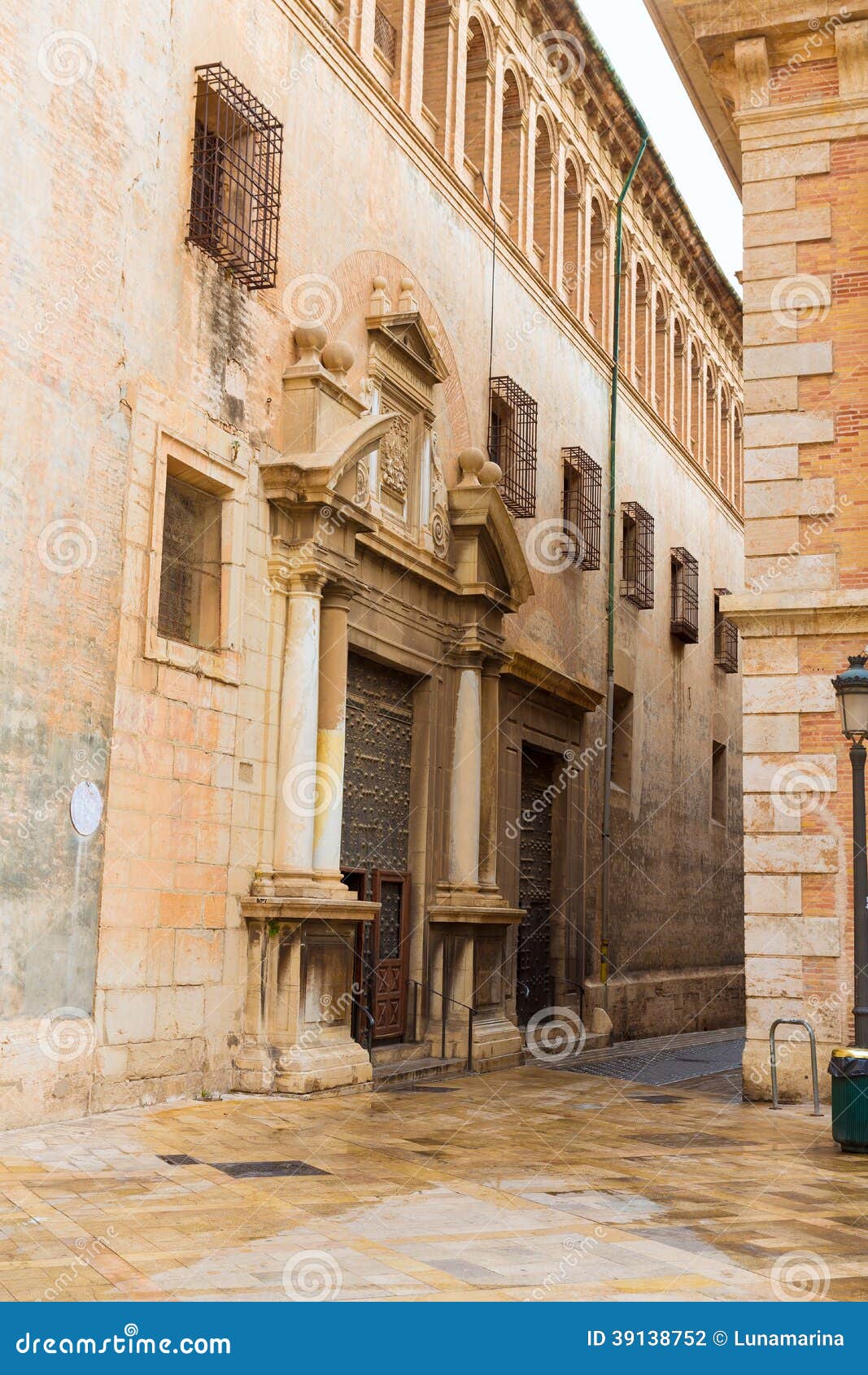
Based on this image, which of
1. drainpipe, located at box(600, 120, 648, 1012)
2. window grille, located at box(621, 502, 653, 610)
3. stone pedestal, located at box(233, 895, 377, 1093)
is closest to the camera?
stone pedestal, located at box(233, 895, 377, 1093)

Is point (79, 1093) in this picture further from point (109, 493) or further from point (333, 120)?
point (333, 120)

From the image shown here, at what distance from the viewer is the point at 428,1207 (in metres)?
7.33

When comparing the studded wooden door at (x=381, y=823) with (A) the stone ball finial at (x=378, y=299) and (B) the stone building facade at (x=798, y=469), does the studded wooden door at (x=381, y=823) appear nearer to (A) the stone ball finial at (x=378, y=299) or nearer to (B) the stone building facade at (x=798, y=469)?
(A) the stone ball finial at (x=378, y=299)

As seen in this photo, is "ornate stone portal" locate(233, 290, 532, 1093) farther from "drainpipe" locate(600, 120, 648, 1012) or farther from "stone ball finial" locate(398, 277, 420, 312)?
"drainpipe" locate(600, 120, 648, 1012)

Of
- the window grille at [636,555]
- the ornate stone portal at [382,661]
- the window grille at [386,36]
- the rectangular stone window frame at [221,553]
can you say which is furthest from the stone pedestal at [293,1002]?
the window grille at [636,555]

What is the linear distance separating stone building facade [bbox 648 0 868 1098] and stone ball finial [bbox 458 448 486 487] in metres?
4.02

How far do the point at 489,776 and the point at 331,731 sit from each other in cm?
411

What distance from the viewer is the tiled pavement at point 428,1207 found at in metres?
5.68

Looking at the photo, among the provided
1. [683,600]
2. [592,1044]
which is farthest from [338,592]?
[683,600]

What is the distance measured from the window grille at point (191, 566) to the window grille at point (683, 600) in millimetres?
15085

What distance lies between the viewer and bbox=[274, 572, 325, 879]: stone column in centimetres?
1245

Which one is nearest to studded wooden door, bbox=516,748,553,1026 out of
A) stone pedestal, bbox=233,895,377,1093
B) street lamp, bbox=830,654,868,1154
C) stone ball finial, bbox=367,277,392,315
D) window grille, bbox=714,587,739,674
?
stone ball finial, bbox=367,277,392,315

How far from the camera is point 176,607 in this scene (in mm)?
11750

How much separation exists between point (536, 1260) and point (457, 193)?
1387 cm
